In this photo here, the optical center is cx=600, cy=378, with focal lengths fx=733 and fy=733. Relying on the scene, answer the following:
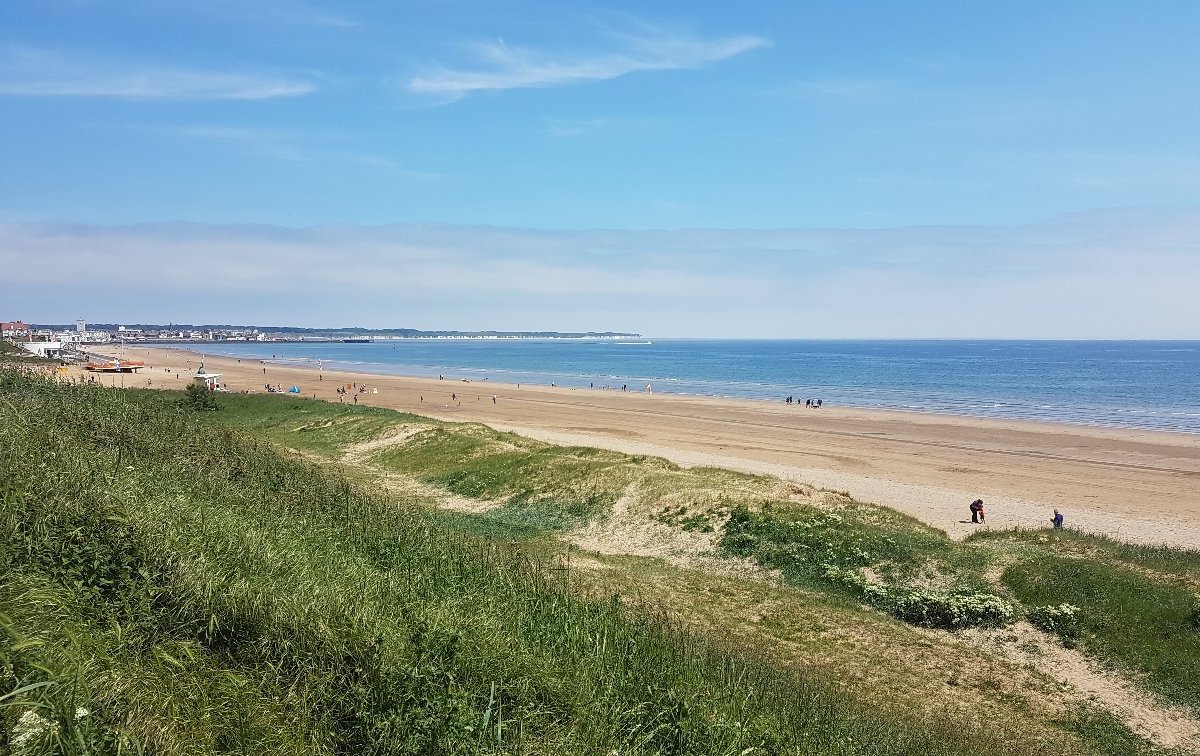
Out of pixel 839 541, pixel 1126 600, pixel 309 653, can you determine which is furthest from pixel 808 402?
pixel 309 653

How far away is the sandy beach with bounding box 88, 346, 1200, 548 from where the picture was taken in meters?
30.6

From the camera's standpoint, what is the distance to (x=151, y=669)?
6.04 metres

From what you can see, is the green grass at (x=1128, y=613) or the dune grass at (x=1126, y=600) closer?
the green grass at (x=1128, y=613)

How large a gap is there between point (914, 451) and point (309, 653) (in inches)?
1802

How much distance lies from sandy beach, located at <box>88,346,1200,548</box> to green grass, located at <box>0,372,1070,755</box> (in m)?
17.9

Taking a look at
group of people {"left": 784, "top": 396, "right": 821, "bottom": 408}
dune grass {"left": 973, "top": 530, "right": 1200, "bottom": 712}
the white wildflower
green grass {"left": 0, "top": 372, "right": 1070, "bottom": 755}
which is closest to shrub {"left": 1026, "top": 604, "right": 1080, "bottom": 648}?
dune grass {"left": 973, "top": 530, "right": 1200, "bottom": 712}

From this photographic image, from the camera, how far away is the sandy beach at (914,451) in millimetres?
30625

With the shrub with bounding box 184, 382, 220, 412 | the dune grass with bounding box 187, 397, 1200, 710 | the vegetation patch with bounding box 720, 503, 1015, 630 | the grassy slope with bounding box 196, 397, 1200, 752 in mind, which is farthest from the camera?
the shrub with bounding box 184, 382, 220, 412

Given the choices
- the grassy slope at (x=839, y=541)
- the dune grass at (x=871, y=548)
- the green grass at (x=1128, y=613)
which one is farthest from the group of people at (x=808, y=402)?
the green grass at (x=1128, y=613)

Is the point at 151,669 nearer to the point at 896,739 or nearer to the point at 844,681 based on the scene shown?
the point at 896,739

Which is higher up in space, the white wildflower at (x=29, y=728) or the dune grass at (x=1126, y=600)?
the white wildflower at (x=29, y=728)

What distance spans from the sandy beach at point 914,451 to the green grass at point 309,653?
17.9 m

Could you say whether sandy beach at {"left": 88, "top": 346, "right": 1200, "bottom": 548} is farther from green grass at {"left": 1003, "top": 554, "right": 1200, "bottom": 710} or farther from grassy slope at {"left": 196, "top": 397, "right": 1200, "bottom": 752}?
green grass at {"left": 1003, "top": 554, "right": 1200, "bottom": 710}

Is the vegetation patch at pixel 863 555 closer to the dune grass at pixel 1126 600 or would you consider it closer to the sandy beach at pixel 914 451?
the dune grass at pixel 1126 600
